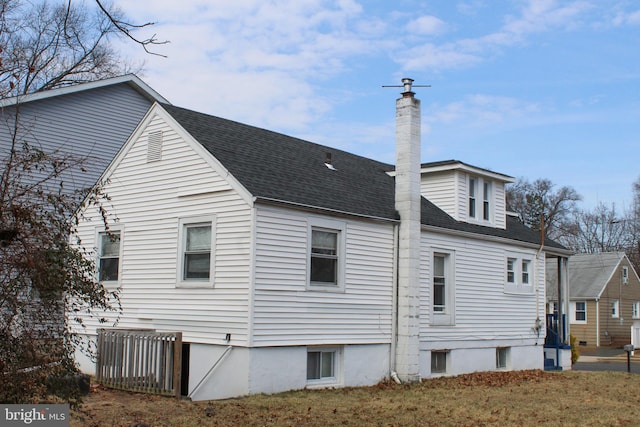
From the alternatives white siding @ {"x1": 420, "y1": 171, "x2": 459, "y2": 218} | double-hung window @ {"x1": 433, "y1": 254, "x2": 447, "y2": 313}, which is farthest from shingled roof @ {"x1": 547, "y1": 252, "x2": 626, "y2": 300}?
double-hung window @ {"x1": 433, "y1": 254, "x2": 447, "y2": 313}

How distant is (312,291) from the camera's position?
49.4 feet

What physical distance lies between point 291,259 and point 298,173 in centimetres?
281

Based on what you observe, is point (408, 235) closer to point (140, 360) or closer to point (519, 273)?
point (519, 273)

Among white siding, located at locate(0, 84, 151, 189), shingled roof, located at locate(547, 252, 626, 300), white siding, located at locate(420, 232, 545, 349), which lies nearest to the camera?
white siding, located at locate(420, 232, 545, 349)

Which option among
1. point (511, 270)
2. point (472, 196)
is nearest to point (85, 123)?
point (472, 196)

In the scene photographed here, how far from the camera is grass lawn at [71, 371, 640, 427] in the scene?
10.8m

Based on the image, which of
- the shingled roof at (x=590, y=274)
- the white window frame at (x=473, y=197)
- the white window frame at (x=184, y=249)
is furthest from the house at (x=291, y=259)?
the shingled roof at (x=590, y=274)

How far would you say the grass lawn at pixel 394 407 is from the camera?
35.4 ft

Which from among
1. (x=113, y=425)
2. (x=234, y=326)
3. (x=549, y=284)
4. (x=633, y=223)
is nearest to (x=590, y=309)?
(x=549, y=284)

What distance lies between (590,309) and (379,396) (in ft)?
110

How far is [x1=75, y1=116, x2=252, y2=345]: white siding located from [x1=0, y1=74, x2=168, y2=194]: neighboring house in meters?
4.62

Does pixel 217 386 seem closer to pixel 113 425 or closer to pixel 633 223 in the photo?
pixel 113 425

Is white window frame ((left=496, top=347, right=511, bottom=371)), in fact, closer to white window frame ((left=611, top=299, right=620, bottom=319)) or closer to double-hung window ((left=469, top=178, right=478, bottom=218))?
double-hung window ((left=469, top=178, right=478, bottom=218))

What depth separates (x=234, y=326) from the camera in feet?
45.8
